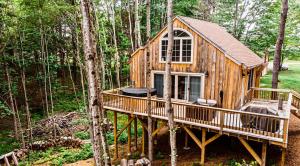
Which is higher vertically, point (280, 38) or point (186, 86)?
point (280, 38)

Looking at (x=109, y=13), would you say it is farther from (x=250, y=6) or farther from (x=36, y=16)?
(x=250, y=6)

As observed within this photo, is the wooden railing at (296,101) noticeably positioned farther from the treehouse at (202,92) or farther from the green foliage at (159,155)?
the green foliage at (159,155)

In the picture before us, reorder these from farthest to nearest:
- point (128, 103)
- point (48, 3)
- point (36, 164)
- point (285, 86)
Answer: point (285, 86) < point (48, 3) < point (36, 164) < point (128, 103)

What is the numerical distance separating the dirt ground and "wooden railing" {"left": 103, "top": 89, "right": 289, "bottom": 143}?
1.40 m

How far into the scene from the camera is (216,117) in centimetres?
1085

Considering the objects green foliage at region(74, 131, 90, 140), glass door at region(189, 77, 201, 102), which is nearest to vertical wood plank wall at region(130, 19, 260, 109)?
glass door at region(189, 77, 201, 102)

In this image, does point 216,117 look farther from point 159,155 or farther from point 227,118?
point 159,155

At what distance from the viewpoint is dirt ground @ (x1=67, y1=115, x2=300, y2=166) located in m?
10.4

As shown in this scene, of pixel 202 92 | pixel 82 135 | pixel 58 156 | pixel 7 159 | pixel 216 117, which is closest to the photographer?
pixel 216 117

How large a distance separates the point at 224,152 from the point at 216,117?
7.03ft

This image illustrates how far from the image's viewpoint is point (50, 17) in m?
16.1

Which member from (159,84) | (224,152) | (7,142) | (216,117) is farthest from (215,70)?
(7,142)

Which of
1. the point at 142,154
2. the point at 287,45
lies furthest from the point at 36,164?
the point at 287,45

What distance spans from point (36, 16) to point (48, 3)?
1358 mm
